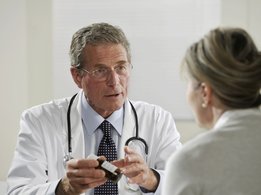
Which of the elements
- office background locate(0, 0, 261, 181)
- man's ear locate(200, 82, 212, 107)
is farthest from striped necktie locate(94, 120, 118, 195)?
man's ear locate(200, 82, 212, 107)

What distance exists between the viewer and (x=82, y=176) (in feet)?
5.24

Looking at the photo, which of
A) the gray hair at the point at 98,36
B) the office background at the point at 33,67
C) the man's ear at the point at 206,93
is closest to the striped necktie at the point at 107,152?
the gray hair at the point at 98,36

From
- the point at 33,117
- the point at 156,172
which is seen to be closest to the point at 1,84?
the point at 33,117

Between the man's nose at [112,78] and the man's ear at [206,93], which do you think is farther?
the man's nose at [112,78]

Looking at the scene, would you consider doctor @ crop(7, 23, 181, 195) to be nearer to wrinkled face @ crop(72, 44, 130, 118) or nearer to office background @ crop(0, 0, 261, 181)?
wrinkled face @ crop(72, 44, 130, 118)

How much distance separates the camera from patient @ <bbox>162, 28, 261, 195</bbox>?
0.98m

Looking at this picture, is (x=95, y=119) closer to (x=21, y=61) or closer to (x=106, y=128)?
(x=106, y=128)

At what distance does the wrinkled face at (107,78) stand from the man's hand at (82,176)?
396mm

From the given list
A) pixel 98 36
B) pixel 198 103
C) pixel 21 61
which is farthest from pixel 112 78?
pixel 21 61

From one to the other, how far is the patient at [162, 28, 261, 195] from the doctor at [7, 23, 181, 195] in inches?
31.7

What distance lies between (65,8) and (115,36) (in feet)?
2.85

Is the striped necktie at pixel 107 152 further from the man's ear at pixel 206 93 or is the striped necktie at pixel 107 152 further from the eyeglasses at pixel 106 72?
the man's ear at pixel 206 93

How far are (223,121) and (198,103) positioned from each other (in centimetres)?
11

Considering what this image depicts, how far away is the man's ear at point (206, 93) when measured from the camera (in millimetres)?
1071
